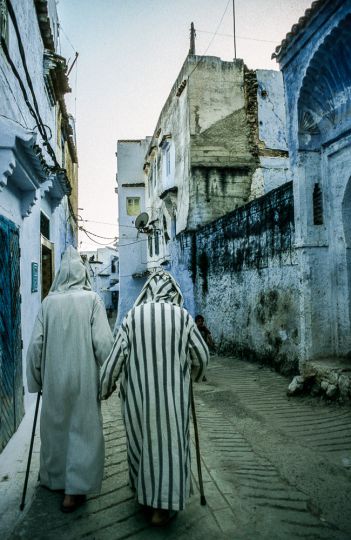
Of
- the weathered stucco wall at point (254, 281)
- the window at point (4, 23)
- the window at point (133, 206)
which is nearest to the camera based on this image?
the window at point (4, 23)

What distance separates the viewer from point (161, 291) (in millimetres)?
3012

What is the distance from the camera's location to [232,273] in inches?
410

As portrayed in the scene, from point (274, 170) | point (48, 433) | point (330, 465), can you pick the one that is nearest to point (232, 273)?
point (274, 170)

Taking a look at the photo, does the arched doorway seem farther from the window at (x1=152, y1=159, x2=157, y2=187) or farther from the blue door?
the window at (x1=152, y1=159, x2=157, y2=187)

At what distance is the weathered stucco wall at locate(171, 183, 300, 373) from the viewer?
25.0 ft

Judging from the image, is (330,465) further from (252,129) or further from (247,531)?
(252,129)

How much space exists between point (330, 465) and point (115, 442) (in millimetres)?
2102

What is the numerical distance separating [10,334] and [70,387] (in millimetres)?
1644

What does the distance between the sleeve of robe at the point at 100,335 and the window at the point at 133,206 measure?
857 inches

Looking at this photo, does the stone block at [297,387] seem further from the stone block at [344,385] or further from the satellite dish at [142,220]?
the satellite dish at [142,220]

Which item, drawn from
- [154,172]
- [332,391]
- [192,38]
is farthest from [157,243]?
[332,391]

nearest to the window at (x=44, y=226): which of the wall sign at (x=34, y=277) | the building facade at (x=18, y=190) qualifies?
the building facade at (x=18, y=190)

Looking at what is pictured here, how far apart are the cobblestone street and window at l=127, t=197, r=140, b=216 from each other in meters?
19.8

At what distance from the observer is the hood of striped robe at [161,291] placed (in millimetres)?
3002
